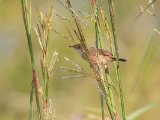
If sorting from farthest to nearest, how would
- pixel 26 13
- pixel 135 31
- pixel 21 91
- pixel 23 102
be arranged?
pixel 135 31 < pixel 21 91 < pixel 23 102 < pixel 26 13

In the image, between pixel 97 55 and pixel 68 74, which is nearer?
pixel 97 55

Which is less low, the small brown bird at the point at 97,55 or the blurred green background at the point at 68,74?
the blurred green background at the point at 68,74

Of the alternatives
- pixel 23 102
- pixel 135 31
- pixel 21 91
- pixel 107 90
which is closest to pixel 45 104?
pixel 107 90

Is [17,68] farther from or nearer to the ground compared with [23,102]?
farther from the ground

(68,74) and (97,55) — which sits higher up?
(68,74)

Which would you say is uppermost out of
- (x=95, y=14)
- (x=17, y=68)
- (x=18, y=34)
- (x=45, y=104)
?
(x=18, y=34)

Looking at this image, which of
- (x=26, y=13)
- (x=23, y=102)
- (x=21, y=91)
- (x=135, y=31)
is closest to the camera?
(x=26, y=13)

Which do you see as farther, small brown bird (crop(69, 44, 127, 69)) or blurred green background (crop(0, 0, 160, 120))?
blurred green background (crop(0, 0, 160, 120))

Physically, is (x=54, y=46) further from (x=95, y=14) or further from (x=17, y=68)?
(x=95, y=14)

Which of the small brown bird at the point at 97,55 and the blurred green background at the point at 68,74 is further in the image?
the blurred green background at the point at 68,74

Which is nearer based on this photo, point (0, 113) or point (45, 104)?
point (45, 104)

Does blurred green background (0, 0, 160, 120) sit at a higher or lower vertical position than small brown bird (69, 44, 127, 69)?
higher
